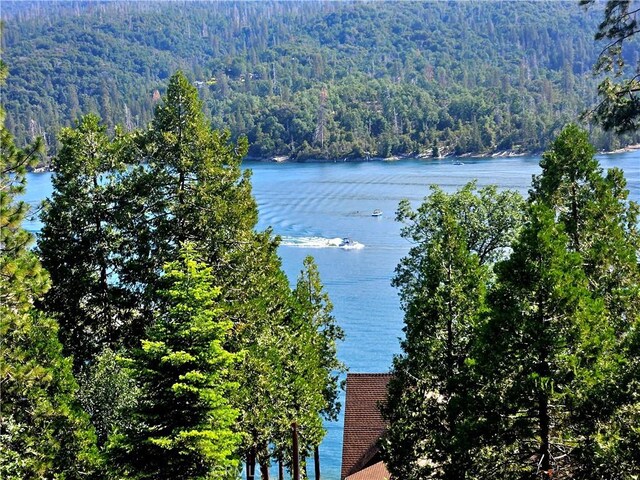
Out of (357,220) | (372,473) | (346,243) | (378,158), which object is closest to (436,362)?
(372,473)

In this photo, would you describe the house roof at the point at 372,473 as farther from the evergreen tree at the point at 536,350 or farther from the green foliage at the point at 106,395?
the evergreen tree at the point at 536,350

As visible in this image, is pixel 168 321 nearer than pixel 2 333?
No

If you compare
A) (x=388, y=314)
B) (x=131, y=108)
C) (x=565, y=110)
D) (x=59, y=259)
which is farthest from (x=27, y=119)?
(x=59, y=259)

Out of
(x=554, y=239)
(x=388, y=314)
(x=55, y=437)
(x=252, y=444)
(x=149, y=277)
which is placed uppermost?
(x=554, y=239)

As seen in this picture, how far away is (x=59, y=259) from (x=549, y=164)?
1152 cm

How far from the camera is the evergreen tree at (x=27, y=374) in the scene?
1380 cm

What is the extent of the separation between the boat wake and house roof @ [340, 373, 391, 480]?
1677 inches

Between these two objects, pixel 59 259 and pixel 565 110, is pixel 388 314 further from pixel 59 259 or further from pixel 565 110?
pixel 565 110

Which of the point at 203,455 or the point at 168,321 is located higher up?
the point at 168,321

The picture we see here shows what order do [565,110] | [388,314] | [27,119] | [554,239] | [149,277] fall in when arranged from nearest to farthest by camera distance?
1. [554,239]
2. [149,277]
3. [388,314]
4. [565,110]
5. [27,119]

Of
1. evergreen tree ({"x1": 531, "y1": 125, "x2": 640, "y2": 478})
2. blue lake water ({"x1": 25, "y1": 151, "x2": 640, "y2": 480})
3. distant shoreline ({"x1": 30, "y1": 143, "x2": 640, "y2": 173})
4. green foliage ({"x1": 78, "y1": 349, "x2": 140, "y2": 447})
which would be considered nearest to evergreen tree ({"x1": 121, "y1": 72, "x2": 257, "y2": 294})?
green foliage ({"x1": 78, "y1": 349, "x2": 140, "y2": 447})

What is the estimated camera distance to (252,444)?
1894cm

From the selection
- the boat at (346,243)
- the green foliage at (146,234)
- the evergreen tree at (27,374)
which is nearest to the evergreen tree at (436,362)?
the green foliage at (146,234)

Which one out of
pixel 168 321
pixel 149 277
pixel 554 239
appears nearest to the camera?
pixel 554 239
